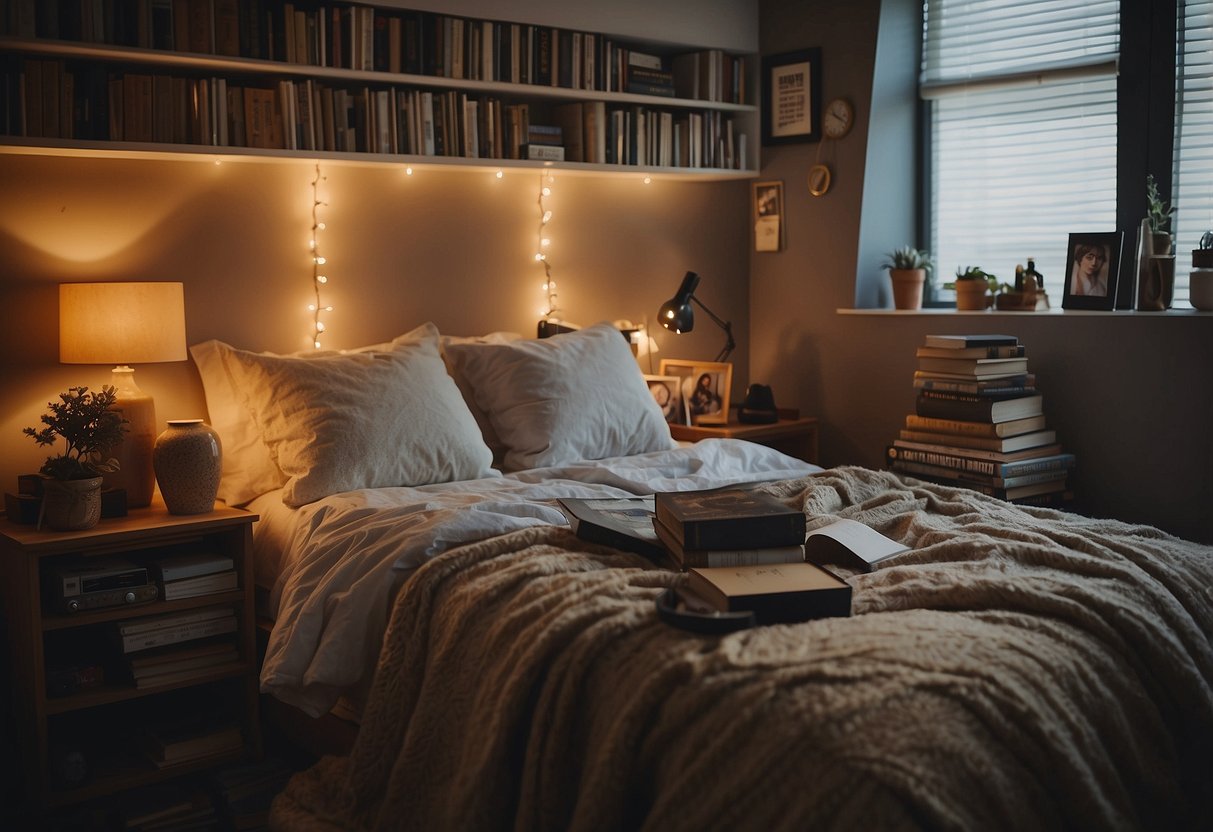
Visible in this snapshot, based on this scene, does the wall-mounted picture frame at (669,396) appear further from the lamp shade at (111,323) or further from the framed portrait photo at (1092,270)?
the lamp shade at (111,323)

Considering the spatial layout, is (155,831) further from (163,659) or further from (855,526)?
(855,526)

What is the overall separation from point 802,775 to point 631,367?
237 cm

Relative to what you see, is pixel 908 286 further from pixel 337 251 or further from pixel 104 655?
pixel 104 655

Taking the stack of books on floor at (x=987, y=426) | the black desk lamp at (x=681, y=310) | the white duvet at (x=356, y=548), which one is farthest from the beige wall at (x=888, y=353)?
the white duvet at (x=356, y=548)

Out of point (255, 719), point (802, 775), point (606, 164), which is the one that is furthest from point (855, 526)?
point (606, 164)

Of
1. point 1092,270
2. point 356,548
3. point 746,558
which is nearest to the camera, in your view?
point 746,558

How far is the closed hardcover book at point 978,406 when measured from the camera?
351 centimetres

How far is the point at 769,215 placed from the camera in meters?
4.52

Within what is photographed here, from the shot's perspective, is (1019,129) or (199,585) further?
(1019,129)

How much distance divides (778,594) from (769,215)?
2.94m

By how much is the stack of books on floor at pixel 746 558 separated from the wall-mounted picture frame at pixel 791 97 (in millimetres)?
2407

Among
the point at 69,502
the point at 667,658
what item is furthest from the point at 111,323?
the point at 667,658

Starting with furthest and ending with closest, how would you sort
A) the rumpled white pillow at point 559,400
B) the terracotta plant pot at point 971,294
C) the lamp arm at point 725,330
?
→ the lamp arm at point 725,330 < the terracotta plant pot at point 971,294 < the rumpled white pillow at point 559,400

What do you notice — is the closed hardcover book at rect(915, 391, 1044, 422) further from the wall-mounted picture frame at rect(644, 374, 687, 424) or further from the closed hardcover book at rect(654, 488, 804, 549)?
the closed hardcover book at rect(654, 488, 804, 549)
